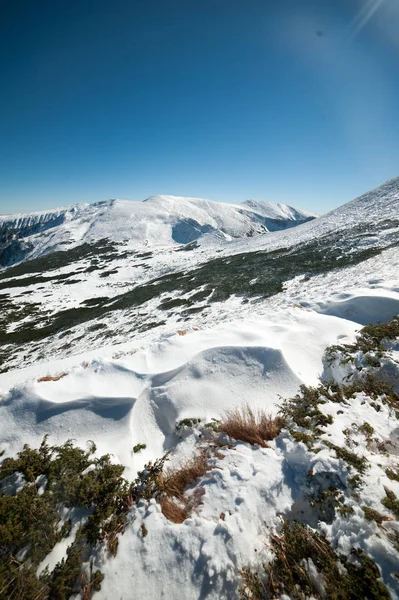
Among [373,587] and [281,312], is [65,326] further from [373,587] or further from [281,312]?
[373,587]

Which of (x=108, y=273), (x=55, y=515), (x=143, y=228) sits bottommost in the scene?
(x=108, y=273)

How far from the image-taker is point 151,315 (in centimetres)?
2470

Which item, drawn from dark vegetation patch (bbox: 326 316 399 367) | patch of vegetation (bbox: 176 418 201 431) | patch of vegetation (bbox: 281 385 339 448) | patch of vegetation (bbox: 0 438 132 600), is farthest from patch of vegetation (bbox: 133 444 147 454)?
dark vegetation patch (bbox: 326 316 399 367)

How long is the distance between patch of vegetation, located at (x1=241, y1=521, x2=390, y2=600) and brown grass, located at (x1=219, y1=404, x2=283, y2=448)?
1363 millimetres

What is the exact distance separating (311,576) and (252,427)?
1795 millimetres

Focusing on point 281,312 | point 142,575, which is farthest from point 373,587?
point 281,312

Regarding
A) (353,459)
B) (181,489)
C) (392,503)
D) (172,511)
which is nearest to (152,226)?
(181,489)

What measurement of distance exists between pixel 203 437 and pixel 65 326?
29.1 metres

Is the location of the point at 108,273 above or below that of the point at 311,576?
below

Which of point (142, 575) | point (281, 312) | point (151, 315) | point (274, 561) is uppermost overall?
point (281, 312)

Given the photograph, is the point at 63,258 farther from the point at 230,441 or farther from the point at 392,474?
the point at 392,474

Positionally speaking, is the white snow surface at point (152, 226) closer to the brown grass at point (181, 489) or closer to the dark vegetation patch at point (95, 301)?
the dark vegetation patch at point (95, 301)

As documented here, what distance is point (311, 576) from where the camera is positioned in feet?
8.21

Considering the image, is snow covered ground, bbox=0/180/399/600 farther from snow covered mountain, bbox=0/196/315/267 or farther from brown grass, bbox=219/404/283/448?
snow covered mountain, bbox=0/196/315/267
